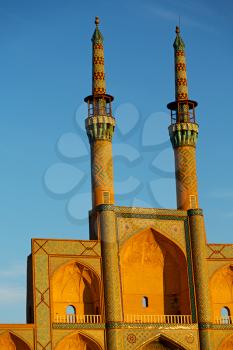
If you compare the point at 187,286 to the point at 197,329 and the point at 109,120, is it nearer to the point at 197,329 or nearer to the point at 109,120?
the point at 197,329

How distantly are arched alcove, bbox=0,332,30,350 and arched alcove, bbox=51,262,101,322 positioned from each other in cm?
272

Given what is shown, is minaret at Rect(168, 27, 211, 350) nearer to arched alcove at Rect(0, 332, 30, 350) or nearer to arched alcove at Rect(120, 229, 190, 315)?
arched alcove at Rect(120, 229, 190, 315)

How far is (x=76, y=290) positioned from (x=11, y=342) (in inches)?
186

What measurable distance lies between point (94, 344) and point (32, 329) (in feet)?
10.5

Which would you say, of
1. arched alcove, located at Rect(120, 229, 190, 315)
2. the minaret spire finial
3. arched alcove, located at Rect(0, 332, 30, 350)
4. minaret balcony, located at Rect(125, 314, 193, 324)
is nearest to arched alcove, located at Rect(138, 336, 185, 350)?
minaret balcony, located at Rect(125, 314, 193, 324)

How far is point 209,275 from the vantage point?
42625mm

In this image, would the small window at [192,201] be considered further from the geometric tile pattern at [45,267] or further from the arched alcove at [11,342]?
the arched alcove at [11,342]

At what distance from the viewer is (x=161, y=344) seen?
4131 centimetres

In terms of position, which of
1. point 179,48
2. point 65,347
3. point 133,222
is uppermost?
point 179,48

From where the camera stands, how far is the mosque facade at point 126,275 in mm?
39062

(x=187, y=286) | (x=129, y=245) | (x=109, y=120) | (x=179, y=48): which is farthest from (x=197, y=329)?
(x=179, y=48)

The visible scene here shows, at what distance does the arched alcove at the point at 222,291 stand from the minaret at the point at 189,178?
1249 mm

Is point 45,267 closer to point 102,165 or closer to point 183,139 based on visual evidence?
point 102,165

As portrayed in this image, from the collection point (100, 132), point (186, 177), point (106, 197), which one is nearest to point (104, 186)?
point (106, 197)
